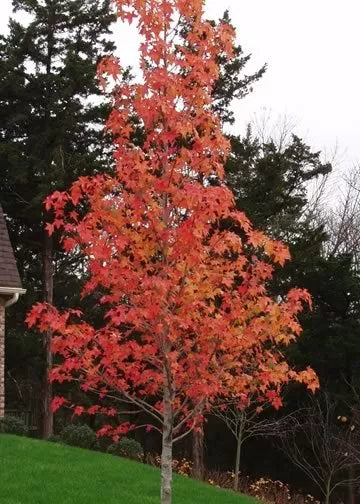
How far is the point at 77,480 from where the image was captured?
9.28m

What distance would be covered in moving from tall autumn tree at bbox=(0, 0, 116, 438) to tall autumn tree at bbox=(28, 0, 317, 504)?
38.9ft

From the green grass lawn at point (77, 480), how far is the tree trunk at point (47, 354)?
223 inches

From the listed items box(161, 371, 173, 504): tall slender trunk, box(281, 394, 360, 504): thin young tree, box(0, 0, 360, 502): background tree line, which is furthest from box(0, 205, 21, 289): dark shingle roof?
box(161, 371, 173, 504): tall slender trunk

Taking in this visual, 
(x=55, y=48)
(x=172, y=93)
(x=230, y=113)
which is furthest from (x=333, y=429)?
(x=55, y=48)

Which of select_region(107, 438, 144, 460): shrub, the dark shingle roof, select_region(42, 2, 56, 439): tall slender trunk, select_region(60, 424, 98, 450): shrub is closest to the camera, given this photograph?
select_region(107, 438, 144, 460): shrub

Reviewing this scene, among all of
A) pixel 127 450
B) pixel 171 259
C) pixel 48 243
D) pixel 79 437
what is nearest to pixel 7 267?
pixel 79 437

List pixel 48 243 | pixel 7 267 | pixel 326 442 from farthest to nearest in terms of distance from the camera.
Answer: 1. pixel 48 243
2. pixel 326 442
3. pixel 7 267

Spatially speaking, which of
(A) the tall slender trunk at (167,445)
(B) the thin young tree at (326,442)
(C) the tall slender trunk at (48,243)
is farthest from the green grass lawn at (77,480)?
(C) the tall slender trunk at (48,243)

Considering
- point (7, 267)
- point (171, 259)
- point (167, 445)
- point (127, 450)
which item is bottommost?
point (127, 450)

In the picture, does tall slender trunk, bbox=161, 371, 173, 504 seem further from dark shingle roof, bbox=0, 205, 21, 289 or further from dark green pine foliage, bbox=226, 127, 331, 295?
dark green pine foliage, bbox=226, 127, 331, 295

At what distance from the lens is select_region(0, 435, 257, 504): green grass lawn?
8245 millimetres

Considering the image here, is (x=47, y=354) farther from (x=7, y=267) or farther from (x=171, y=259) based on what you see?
(x=171, y=259)

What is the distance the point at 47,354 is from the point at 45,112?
733 cm

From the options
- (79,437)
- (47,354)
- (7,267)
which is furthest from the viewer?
(47,354)
